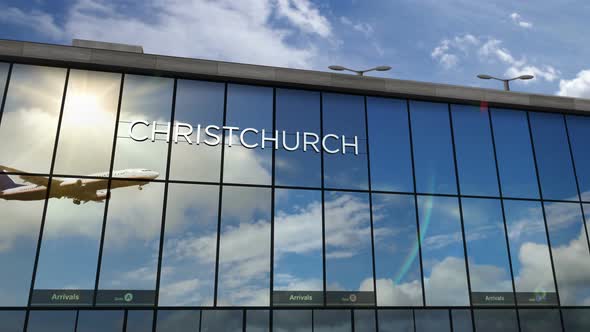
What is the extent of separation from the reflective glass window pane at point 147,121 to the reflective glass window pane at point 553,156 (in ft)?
61.5

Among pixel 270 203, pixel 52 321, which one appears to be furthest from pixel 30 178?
pixel 270 203

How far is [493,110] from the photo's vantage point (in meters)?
25.4

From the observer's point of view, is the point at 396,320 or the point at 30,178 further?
the point at 396,320

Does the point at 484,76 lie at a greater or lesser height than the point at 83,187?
greater

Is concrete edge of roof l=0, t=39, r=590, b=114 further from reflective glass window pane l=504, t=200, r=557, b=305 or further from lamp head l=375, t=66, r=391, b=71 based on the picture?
reflective glass window pane l=504, t=200, r=557, b=305

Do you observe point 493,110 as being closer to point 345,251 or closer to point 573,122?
point 573,122

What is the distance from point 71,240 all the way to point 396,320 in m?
13.8

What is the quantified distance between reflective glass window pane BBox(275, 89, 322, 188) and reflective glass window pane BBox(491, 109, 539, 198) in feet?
31.5

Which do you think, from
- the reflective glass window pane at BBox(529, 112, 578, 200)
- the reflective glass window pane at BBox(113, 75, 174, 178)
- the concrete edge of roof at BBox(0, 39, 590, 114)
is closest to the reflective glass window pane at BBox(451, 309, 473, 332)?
the reflective glass window pane at BBox(529, 112, 578, 200)

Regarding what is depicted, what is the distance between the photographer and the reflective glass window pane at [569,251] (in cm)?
2300

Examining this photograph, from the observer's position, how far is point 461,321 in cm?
2128

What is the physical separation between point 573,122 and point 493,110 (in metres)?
4.90

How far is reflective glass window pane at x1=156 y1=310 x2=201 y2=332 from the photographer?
18.5 metres

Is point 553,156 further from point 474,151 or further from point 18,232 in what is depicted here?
point 18,232
